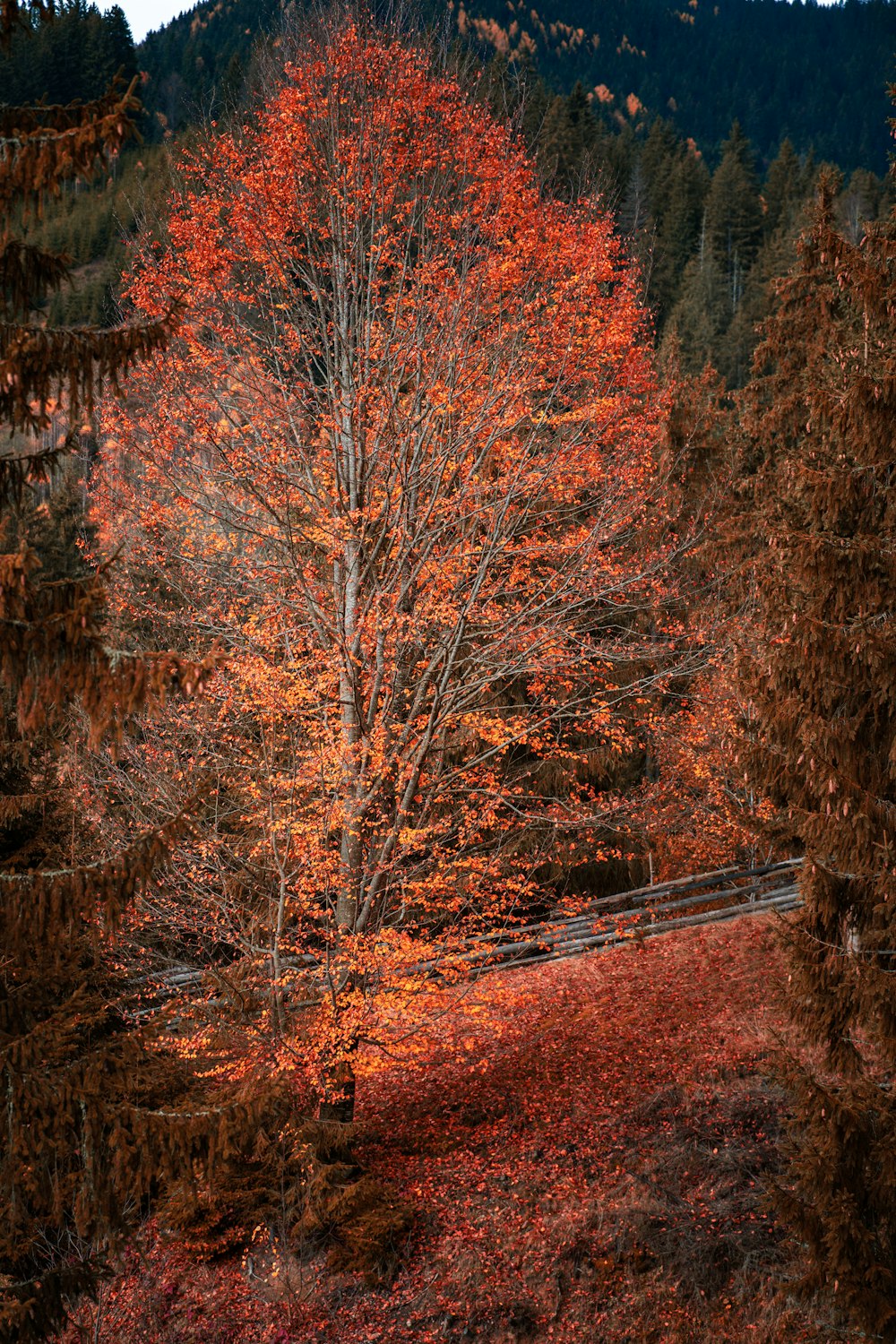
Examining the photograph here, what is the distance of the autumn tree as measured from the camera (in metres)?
10.0

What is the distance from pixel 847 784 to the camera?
664 centimetres

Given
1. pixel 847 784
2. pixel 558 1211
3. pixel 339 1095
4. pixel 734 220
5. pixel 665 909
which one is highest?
pixel 734 220

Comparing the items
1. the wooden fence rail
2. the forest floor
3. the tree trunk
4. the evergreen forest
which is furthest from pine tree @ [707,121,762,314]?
the tree trunk

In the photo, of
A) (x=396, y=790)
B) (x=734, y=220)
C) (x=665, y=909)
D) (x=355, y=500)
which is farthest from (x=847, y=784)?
(x=734, y=220)

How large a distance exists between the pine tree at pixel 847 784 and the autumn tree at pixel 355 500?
3.35 metres

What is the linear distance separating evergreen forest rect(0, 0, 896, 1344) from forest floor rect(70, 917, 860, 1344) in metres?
0.05

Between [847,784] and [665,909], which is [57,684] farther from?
[665,909]

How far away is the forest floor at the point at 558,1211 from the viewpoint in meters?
8.15

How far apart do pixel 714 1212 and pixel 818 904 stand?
3887 mm

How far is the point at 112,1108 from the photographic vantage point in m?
4.89

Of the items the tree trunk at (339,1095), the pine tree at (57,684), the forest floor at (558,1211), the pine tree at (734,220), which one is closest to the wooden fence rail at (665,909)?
the forest floor at (558,1211)

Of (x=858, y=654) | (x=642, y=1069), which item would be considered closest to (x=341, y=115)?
(x=858, y=654)

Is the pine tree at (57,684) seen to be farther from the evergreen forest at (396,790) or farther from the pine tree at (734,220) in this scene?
the pine tree at (734,220)

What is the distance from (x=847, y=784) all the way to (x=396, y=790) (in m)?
4.97
